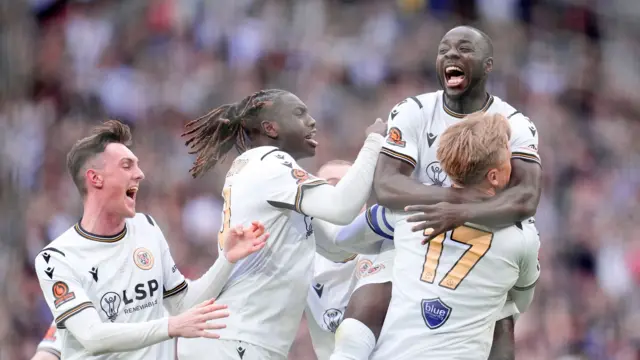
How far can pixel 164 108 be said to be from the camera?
14.8 m

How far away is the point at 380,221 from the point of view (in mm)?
6516

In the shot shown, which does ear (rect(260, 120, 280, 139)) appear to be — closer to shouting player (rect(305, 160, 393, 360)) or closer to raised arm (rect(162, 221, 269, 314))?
raised arm (rect(162, 221, 269, 314))

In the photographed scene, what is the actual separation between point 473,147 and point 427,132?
2.22 ft

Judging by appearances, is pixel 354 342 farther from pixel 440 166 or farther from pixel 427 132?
pixel 427 132

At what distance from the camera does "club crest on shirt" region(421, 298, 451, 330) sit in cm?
584

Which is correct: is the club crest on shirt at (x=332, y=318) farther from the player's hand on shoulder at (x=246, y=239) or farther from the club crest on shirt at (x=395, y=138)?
the club crest on shirt at (x=395, y=138)

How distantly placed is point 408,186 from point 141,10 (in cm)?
1047

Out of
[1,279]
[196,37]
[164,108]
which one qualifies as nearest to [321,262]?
[1,279]

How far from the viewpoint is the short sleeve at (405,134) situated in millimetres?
6312

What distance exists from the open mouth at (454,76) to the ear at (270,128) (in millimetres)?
1088

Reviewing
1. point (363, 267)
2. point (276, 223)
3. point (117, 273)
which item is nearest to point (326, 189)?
point (276, 223)

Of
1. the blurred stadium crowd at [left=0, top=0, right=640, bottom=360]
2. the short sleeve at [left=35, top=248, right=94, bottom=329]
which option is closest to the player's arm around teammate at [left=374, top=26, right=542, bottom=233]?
the short sleeve at [left=35, top=248, right=94, bottom=329]

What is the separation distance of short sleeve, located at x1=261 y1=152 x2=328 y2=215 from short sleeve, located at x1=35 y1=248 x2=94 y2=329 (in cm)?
117

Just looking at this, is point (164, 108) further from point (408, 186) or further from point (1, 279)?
point (408, 186)
